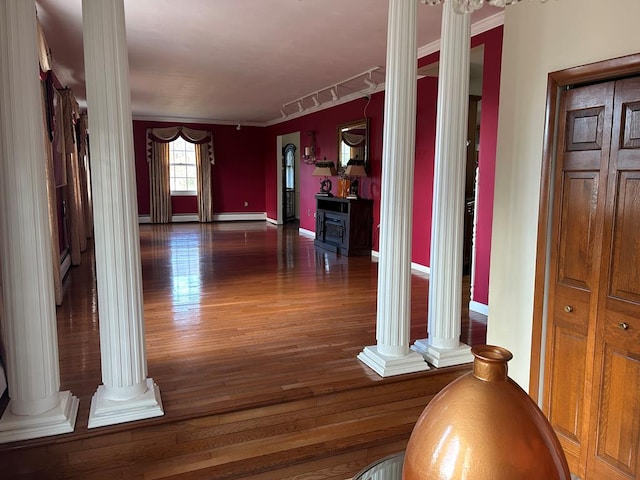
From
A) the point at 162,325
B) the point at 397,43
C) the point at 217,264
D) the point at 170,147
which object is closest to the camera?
the point at 397,43

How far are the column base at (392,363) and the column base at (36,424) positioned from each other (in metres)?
1.74

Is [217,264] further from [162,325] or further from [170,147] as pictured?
[170,147]

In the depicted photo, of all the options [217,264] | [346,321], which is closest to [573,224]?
[346,321]

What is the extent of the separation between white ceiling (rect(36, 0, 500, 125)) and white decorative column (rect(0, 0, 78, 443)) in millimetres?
1962

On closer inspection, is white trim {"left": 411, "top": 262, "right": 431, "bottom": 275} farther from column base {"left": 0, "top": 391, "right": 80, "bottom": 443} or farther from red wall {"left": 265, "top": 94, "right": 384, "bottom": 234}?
column base {"left": 0, "top": 391, "right": 80, "bottom": 443}

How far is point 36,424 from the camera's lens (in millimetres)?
2182

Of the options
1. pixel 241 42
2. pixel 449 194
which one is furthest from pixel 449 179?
pixel 241 42

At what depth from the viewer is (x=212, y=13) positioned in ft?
12.7

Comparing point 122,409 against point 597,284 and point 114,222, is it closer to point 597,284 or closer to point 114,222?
point 114,222

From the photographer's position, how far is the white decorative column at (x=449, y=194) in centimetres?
295

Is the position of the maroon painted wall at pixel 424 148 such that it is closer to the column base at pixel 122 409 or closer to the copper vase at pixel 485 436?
the column base at pixel 122 409

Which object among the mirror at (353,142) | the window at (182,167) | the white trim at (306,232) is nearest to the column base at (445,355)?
the mirror at (353,142)

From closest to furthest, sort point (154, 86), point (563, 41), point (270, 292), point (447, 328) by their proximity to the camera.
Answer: point (563, 41)
point (447, 328)
point (270, 292)
point (154, 86)

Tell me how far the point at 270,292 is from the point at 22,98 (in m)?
3.17
